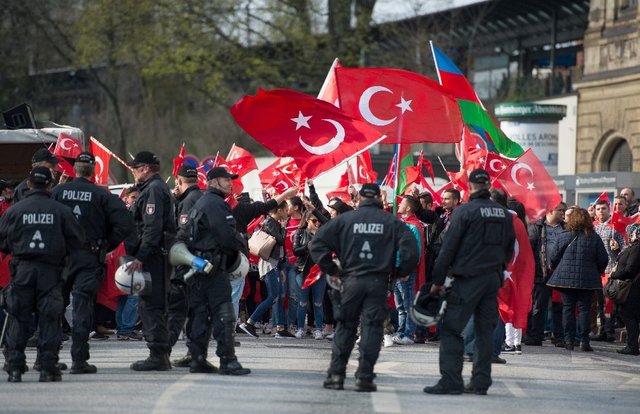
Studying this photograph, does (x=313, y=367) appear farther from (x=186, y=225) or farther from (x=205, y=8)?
(x=205, y=8)

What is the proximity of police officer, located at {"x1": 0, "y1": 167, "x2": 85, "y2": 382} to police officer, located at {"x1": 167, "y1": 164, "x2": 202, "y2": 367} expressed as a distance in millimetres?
1049

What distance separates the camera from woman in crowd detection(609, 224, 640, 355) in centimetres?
1666

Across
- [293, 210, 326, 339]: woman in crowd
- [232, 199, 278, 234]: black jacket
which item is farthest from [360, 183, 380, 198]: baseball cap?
[293, 210, 326, 339]: woman in crowd

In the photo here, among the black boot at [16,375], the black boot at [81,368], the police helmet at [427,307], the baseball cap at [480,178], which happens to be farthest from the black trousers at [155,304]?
the baseball cap at [480,178]

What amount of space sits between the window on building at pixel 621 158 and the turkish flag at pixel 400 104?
969 inches

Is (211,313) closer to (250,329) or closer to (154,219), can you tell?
(154,219)

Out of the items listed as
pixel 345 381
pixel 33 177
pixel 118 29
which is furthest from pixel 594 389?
pixel 118 29

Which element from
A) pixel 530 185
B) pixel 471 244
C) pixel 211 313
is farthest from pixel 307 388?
pixel 530 185

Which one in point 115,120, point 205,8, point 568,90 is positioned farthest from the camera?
point 115,120

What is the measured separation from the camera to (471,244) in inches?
472

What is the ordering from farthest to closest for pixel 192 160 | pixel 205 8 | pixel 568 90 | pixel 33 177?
pixel 568 90 → pixel 205 8 → pixel 192 160 → pixel 33 177

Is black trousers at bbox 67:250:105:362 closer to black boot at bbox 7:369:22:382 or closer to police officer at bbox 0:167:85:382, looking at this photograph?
police officer at bbox 0:167:85:382

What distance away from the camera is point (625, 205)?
62.2 feet

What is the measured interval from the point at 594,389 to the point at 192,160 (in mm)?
10877
